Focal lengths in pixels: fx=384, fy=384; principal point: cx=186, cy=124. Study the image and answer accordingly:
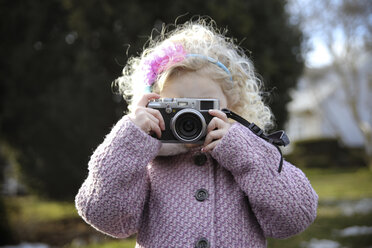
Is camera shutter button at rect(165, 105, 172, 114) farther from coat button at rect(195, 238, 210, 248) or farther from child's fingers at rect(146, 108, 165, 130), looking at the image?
coat button at rect(195, 238, 210, 248)

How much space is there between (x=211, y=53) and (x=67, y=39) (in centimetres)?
359

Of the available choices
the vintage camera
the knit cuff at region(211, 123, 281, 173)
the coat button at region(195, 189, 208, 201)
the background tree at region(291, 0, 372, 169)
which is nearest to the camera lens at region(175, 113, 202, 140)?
the vintage camera

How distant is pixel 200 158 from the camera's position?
1559 mm

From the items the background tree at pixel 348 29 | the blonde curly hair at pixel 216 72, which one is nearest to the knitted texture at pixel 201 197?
the blonde curly hair at pixel 216 72

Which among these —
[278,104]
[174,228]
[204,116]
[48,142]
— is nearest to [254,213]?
[174,228]

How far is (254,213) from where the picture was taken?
4.82 feet

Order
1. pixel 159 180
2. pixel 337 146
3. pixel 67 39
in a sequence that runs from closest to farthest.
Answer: pixel 159 180 < pixel 67 39 < pixel 337 146

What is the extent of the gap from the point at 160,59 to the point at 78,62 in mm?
2898

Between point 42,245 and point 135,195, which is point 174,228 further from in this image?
point 42,245

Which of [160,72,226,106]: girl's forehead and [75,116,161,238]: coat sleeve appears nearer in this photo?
[75,116,161,238]: coat sleeve

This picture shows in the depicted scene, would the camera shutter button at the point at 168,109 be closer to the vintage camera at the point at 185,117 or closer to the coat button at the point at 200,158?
the vintage camera at the point at 185,117

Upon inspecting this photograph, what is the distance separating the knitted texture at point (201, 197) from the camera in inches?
54.6

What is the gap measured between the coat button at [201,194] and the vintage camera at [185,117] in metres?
0.19

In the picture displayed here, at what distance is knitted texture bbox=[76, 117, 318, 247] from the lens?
4.55 feet
